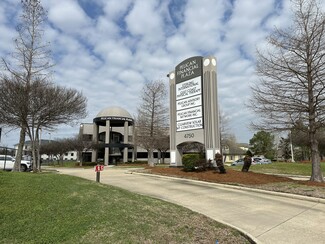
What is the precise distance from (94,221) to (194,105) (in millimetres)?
16353

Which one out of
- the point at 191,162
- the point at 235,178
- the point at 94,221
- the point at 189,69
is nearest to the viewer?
the point at 94,221

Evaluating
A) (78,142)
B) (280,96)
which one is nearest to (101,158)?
(78,142)

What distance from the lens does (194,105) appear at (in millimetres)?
21547

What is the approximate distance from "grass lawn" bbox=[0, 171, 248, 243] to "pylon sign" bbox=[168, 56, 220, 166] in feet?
40.6

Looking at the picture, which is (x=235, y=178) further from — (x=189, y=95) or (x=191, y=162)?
(x=189, y=95)

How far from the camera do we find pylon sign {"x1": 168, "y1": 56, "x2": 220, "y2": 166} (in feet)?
66.0

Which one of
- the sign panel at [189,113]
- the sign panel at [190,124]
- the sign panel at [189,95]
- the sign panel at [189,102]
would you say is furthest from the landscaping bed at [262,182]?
the sign panel at [189,102]

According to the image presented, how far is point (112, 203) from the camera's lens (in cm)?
770

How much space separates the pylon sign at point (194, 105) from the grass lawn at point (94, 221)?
12.4 meters

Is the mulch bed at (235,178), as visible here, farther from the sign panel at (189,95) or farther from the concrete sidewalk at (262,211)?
the sign panel at (189,95)

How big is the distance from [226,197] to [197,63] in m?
12.8

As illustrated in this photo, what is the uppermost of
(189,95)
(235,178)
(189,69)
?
(189,69)

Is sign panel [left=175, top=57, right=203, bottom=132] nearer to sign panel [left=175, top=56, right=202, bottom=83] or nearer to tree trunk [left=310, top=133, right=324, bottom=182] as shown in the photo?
sign panel [left=175, top=56, right=202, bottom=83]

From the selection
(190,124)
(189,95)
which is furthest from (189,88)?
(190,124)
